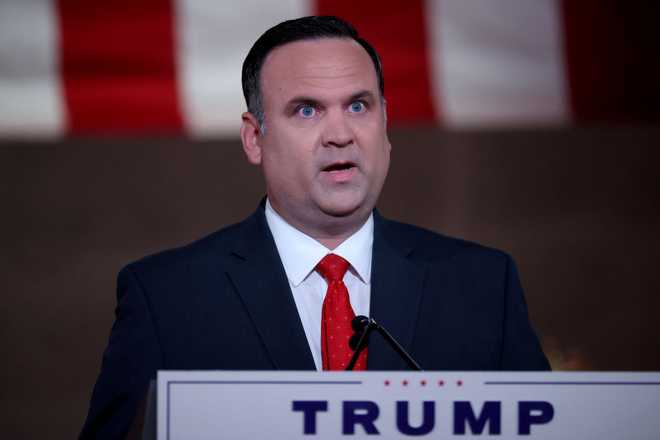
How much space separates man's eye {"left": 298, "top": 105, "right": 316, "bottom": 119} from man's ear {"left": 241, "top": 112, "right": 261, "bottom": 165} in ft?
0.40

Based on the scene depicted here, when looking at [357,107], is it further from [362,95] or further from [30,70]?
[30,70]

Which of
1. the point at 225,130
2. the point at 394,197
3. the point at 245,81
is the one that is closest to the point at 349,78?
the point at 245,81

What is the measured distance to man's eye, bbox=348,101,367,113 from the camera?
1507 mm

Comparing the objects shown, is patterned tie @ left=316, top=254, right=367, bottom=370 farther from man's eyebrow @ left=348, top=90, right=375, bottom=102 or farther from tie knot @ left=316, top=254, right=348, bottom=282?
man's eyebrow @ left=348, top=90, right=375, bottom=102

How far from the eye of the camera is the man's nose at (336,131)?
1460 millimetres

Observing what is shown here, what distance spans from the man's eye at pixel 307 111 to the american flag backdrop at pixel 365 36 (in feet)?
3.66

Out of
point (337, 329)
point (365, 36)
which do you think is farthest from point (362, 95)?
point (365, 36)

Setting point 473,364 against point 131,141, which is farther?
point 131,141

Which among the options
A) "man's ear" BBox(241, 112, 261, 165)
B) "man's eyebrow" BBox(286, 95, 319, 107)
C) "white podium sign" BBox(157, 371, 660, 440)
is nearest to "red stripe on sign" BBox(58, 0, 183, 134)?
"man's ear" BBox(241, 112, 261, 165)

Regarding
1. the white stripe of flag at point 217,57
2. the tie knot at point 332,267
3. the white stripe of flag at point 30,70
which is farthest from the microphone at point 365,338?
the white stripe of flag at point 30,70

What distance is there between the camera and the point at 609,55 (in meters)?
2.65

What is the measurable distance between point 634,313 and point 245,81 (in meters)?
1.69

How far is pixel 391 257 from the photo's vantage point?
1.54 m

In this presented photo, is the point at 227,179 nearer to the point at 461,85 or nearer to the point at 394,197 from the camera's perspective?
the point at 394,197
